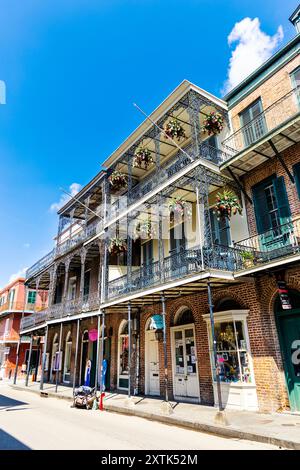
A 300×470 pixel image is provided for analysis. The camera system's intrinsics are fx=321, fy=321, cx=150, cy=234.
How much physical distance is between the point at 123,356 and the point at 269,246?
9.38 m

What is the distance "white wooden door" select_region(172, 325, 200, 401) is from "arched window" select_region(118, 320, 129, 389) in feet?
12.1

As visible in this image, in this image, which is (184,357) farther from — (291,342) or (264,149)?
(264,149)

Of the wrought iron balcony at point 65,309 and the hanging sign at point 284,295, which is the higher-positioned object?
the wrought iron balcony at point 65,309

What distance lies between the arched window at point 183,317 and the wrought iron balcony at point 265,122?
6151mm

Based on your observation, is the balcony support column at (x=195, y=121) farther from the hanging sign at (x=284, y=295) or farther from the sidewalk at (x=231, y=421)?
the sidewalk at (x=231, y=421)

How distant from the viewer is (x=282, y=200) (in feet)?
31.2

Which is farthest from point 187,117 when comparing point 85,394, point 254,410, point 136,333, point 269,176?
Result: point 85,394

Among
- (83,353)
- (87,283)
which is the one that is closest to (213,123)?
(87,283)

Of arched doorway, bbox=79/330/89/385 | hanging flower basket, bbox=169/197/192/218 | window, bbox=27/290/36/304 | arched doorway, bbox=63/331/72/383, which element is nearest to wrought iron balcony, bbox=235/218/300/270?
hanging flower basket, bbox=169/197/192/218

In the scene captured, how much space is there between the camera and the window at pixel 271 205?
940 centimetres

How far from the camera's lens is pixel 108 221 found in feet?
50.4

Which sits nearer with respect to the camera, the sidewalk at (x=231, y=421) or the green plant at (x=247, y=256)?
the sidewalk at (x=231, y=421)

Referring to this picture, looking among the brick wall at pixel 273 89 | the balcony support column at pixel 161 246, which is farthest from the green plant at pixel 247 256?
the brick wall at pixel 273 89

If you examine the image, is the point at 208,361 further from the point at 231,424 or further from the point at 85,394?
the point at 85,394
